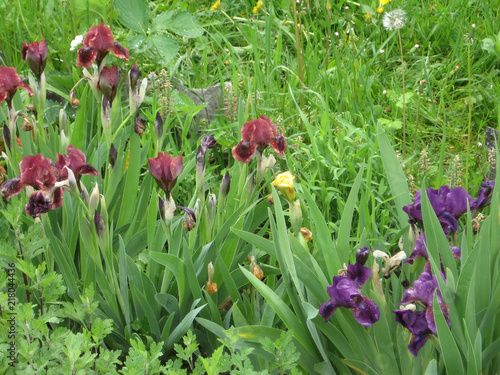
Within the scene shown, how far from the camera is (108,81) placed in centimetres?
173

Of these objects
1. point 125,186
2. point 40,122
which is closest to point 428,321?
point 125,186

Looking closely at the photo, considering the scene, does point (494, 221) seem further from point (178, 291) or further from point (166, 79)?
point (166, 79)

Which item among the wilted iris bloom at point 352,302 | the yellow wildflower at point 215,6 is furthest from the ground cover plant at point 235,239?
the yellow wildflower at point 215,6

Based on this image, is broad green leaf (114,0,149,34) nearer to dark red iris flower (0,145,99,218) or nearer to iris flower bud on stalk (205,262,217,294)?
dark red iris flower (0,145,99,218)

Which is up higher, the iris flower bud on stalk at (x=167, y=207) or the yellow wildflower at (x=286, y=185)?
the yellow wildflower at (x=286, y=185)

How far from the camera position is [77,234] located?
5.52ft

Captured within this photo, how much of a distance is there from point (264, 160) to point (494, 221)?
632 millimetres

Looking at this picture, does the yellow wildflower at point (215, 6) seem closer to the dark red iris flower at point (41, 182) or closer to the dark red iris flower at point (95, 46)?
the dark red iris flower at point (95, 46)

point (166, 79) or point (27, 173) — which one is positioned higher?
point (27, 173)

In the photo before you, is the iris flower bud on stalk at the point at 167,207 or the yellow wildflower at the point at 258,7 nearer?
the iris flower bud on stalk at the point at 167,207

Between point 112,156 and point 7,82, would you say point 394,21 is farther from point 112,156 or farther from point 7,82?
point 7,82

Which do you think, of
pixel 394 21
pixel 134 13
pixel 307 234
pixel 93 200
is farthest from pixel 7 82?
pixel 394 21

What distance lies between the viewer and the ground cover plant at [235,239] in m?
1.17

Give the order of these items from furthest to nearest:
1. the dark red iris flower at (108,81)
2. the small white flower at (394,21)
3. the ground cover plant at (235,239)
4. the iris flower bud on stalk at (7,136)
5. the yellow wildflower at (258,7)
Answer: the yellow wildflower at (258,7) → the small white flower at (394,21) → the dark red iris flower at (108,81) → the iris flower bud on stalk at (7,136) → the ground cover plant at (235,239)
